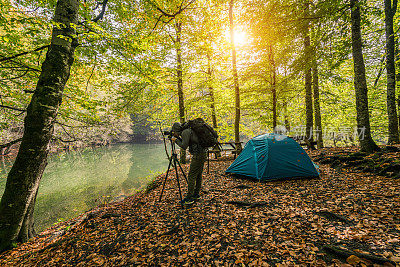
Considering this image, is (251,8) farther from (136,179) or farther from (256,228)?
(136,179)

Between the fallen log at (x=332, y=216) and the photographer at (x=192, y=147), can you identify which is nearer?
the fallen log at (x=332, y=216)

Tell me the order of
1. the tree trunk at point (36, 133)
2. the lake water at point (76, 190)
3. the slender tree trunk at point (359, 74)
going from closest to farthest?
the tree trunk at point (36, 133)
the slender tree trunk at point (359, 74)
the lake water at point (76, 190)

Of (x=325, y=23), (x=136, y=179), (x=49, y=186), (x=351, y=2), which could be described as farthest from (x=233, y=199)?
(x=49, y=186)

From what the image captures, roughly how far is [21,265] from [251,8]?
485 inches

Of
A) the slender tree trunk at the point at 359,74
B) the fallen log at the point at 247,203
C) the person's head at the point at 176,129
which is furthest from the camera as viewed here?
the slender tree trunk at the point at 359,74

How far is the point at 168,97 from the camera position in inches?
521

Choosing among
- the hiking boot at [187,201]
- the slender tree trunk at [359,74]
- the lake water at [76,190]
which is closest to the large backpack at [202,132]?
the hiking boot at [187,201]

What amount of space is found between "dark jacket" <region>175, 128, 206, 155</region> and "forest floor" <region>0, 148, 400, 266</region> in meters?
1.78

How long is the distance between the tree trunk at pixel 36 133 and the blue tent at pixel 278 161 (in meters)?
7.08

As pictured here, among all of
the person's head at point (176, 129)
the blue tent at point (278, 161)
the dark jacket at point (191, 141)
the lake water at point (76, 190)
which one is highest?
the person's head at point (176, 129)

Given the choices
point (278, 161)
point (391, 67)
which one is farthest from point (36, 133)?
point (391, 67)

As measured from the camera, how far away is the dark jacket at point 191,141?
4.84m

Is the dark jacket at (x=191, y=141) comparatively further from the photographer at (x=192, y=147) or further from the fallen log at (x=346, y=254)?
the fallen log at (x=346, y=254)

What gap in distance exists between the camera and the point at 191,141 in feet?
16.2
